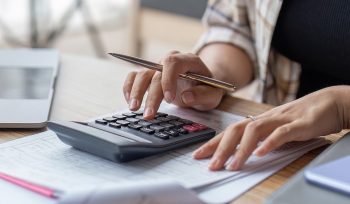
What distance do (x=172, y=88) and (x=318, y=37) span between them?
0.39m

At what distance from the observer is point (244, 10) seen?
118 cm

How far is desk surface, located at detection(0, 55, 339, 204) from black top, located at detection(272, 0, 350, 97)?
0.24 meters

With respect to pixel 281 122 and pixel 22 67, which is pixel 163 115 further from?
pixel 22 67

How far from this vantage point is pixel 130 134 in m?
0.70

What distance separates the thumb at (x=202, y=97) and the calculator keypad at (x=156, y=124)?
7cm

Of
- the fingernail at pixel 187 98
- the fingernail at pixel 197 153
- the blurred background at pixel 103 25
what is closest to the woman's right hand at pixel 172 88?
the fingernail at pixel 187 98

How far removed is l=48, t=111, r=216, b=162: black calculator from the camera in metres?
0.65

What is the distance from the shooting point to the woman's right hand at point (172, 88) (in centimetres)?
83

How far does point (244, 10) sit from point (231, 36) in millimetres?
69

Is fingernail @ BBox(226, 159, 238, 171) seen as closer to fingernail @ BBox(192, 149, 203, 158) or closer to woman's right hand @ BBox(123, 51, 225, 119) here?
fingernail @ BBox(192, 149, 203, 158)

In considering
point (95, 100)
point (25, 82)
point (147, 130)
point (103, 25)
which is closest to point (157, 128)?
point (147, 130)

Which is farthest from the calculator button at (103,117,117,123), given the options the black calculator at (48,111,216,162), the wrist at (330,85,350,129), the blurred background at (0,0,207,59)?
the blurred background at (0,0,207,59)

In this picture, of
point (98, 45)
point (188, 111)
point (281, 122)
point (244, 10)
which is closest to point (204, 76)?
point (188, 111)

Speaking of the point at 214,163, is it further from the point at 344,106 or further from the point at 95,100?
the point at 95,100
